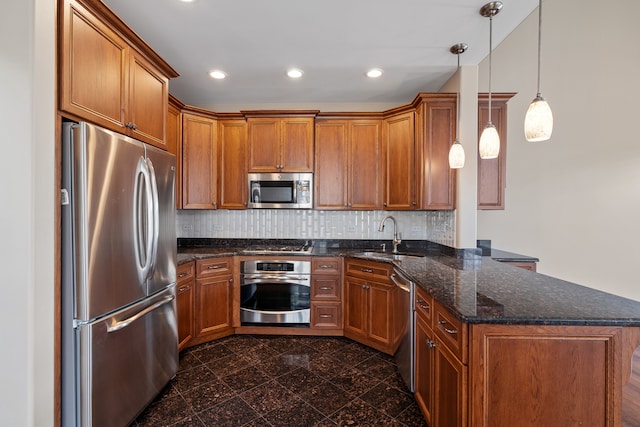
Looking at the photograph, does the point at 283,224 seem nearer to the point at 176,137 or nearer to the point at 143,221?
the point at 176,137

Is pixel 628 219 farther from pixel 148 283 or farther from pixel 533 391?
pixel 148 283

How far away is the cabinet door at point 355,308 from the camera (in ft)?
9.36

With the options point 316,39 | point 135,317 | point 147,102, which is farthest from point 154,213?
point 316,39

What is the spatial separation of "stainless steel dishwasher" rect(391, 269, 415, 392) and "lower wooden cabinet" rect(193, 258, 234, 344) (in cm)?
180

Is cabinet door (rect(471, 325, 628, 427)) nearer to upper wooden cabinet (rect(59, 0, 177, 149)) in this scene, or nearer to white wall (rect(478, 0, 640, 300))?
upper wooden cabinet (rect(59, 0, 177, 149))

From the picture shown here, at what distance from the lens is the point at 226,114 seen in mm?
3312

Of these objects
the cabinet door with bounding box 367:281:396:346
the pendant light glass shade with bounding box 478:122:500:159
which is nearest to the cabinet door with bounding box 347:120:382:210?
the cabinet door with bounding box 367:281:396:346

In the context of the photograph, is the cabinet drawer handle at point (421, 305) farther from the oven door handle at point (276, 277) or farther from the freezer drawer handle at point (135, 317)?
the freezer drawer handle at point (135, 317)

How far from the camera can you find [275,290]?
3029 millimetres

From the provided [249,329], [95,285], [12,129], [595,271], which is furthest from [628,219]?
[12,129]

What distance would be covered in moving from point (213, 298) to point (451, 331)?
2.39m

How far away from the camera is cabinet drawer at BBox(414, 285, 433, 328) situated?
1618 millimetres

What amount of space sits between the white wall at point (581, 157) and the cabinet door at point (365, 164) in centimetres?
143

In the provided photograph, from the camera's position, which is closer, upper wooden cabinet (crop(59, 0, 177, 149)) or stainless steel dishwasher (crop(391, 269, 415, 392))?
upper wooden cabinet (crop(59, 0, 177, 149))
